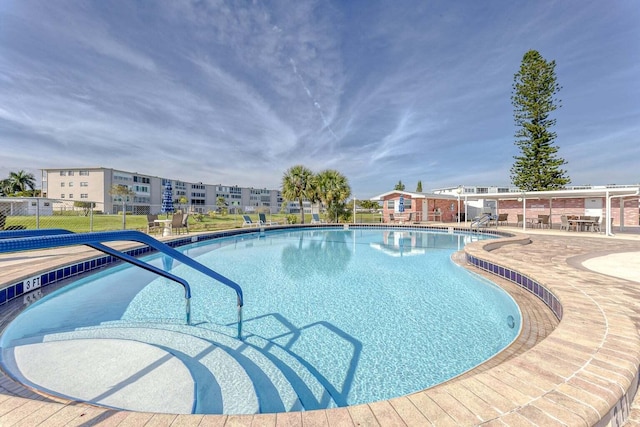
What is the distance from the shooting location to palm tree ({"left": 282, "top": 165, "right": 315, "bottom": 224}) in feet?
73.8

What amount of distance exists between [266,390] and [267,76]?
17.5 metres

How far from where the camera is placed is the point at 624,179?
97.8ft

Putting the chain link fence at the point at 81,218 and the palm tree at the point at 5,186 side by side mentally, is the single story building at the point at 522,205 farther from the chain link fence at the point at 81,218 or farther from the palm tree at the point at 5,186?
the palm tree at the point at 5,186

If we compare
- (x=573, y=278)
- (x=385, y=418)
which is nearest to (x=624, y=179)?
(x=573, y=278)

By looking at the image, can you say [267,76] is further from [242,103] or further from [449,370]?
[449,370]

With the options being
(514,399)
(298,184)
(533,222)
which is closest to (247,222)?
(298,184)

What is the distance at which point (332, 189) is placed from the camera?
884 inches

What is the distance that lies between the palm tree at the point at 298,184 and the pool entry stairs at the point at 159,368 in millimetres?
19084

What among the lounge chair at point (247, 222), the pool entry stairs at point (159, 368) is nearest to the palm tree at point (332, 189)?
the lounge chair at point (247, 222)

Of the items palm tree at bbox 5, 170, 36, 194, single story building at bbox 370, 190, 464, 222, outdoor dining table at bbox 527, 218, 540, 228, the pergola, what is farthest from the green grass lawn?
palm tree at bbox 5, 170, 36, 194

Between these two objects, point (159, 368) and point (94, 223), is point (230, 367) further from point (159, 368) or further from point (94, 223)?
point (94, 223)

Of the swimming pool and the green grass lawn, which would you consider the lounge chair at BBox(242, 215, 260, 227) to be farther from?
the swimming pool

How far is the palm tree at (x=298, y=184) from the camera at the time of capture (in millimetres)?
22484

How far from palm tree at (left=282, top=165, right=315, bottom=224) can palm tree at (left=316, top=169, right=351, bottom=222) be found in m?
0.77
